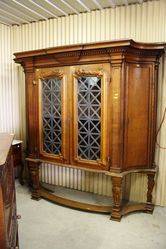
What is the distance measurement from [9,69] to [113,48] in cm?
216

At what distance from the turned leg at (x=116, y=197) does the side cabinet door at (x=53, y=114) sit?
70cm

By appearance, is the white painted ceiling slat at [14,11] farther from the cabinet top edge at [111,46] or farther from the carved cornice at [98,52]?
the cabinet top edge at [111,46]

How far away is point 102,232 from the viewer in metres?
2.77

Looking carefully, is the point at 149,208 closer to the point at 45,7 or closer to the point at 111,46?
the point at 111,46

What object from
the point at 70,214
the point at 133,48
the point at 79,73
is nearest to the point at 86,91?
the point at 79,73

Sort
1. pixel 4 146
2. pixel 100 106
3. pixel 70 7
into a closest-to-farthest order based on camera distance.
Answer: pixel 4 146
pixel 100 106
pixel 70 7

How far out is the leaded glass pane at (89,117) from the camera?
116 inches

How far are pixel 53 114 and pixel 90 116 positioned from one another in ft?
1.82

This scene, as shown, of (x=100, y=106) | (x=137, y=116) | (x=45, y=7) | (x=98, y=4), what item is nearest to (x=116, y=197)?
(x=137, y=116)

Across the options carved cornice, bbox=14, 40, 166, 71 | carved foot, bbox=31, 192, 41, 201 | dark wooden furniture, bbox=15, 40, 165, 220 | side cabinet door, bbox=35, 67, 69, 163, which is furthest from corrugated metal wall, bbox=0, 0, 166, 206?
side cabinet door, bbox=35, 67, 69, 163

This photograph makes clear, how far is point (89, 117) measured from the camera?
301 centimetres

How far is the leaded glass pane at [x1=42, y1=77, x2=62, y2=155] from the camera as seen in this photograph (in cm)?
321

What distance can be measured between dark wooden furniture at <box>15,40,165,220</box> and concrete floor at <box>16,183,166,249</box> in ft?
0.50

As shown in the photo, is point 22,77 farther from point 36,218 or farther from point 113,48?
point 36,218
